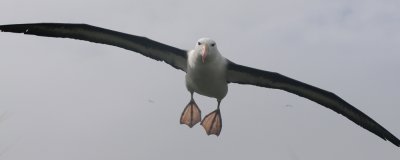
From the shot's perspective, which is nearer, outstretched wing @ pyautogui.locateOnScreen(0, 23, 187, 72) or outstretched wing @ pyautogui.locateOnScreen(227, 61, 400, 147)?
outstretched wing @ pyautogui.locateOnScreen(0, 23, 187, 72)

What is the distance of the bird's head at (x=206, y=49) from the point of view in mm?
14219

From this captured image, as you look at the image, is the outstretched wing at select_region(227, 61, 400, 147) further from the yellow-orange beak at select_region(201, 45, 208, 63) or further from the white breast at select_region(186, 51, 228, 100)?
the yellow-orange beak at select_region(201, 45, 208, 63)

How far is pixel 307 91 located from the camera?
16.2 m

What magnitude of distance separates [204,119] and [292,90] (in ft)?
8.64

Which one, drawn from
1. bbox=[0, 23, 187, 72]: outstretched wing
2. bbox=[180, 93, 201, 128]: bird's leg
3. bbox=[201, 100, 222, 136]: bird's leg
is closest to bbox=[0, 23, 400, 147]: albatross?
bbox=[0, 23, 187, 72]: outstretched wing

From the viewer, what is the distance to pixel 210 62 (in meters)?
14.5

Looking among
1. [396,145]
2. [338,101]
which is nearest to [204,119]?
[338,101]

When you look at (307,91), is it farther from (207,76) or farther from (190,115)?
(190,115)

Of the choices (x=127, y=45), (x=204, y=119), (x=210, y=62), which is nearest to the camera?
(x=210, y=62)

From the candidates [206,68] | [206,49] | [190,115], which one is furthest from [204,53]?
[190,115]

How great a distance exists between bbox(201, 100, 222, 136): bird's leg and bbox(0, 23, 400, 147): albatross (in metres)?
1.11

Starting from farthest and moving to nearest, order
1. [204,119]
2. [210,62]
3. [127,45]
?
[204,119] < [127,45] < [210,62]

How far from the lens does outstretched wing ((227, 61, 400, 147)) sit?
15821 millimetres

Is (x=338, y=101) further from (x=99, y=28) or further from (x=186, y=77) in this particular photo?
(x=99, y=28)
